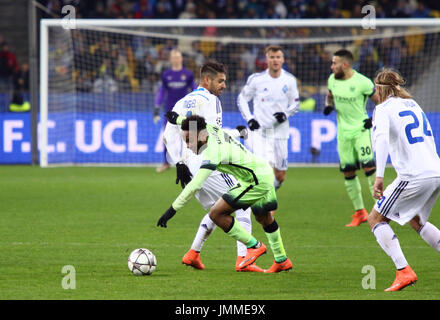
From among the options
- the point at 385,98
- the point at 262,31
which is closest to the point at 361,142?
the point at 385,98

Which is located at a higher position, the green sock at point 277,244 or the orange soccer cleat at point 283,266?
the green sock at point 277,244

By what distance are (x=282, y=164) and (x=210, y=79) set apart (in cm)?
414

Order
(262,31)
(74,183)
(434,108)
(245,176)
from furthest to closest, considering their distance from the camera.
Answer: (262,31) → (434,108) → (74,183) → (245,176)

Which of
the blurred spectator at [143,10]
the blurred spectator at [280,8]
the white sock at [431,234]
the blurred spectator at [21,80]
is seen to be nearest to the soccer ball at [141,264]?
the white sock at [431,234]

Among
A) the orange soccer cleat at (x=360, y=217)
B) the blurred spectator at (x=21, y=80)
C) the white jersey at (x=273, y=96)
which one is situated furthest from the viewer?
the blurred spectator at (x=21, y=80)

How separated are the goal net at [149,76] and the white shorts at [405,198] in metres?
10.9

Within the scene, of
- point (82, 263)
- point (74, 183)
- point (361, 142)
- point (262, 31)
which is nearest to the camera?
point (82, 263)

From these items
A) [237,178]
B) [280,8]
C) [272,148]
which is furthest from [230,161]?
[280,8]

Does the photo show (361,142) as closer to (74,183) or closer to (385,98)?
(385,98)

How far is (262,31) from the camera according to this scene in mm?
21859

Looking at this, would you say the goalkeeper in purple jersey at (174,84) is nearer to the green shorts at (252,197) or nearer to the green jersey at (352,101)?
the green jersey at (352,101)

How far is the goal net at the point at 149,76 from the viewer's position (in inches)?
743

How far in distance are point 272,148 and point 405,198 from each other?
17.4 feet

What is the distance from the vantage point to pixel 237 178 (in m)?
7.39
